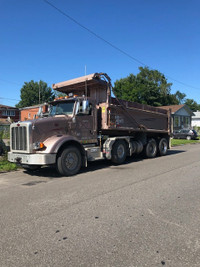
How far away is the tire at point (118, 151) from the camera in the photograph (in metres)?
9.62

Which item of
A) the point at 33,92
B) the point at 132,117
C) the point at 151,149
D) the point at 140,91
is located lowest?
the point at 151,149

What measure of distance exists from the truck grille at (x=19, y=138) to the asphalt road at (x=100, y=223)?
1392 millimetres

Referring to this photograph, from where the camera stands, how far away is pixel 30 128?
7.27 meters

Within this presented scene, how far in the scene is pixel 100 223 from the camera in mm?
3811

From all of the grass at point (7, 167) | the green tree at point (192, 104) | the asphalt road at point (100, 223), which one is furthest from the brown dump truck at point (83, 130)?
the green tree at point (192, 104)

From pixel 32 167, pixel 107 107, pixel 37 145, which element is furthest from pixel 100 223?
pixel 107 107

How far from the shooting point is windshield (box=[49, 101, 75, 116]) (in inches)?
335

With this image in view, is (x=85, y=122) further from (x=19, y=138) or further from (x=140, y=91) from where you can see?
(x=140, y=91)

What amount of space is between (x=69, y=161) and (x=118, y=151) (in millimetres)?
2819


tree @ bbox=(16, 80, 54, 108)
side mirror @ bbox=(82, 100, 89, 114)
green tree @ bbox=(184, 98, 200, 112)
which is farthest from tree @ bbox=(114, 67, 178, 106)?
green tree @ bbox=(184, 98, 200, 112)

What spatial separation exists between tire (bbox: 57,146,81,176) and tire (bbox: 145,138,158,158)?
5.39 metres

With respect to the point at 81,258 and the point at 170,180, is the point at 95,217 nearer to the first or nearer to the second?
the point at 81,258

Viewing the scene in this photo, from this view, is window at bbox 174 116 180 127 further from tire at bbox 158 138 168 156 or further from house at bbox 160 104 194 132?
tire at bbox 158 138 168 156

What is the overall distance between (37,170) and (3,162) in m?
1.84
